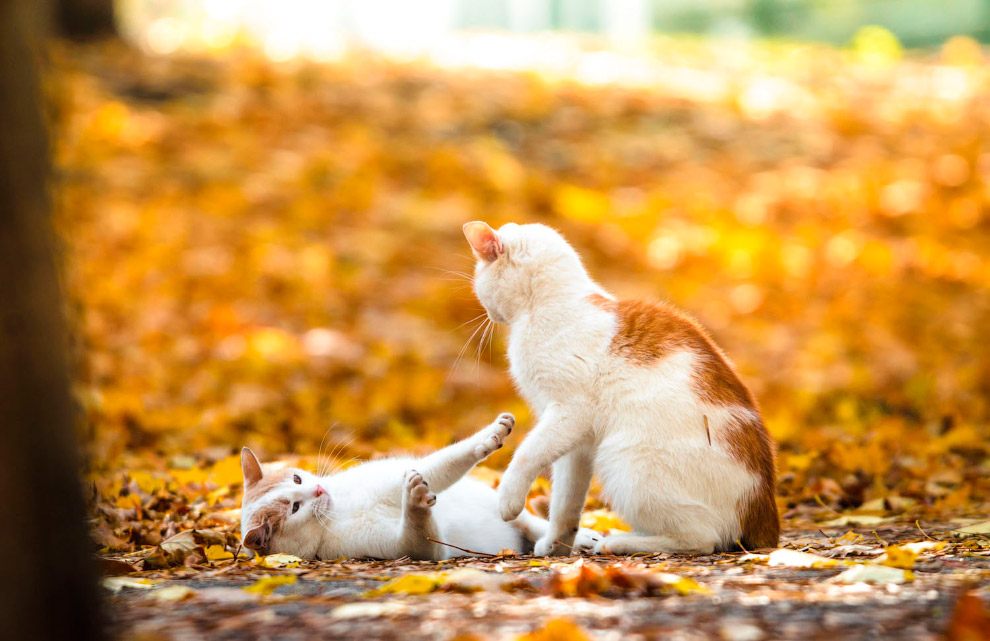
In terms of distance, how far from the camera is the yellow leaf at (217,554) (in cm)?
303

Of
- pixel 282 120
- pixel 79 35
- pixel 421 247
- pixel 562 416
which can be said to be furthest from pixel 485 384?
pixel 79 35

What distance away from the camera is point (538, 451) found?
9.32 feet

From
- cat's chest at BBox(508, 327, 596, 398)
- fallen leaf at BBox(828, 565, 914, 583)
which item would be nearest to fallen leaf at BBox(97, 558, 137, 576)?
cat's chest at BBox(508, 327, 596, 398)

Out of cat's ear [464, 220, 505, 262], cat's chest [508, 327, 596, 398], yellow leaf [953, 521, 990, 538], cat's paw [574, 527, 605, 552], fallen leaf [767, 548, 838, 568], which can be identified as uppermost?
cat's ear [464, 220, 505, 262]

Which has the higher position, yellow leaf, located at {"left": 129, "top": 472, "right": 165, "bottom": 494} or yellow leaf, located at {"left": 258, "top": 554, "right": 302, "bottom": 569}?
yellow leaf, located at {"left": 129, "top": 472, "right": 165, "bottom": 494}

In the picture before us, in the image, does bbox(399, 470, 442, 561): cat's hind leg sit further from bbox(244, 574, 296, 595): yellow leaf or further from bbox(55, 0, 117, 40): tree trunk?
bbox(55, 0, 117, 40): tree trunk

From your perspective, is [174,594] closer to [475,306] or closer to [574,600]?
[574,600]

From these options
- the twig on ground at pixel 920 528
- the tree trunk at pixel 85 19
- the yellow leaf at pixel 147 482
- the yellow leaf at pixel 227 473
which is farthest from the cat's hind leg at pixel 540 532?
the tree trunk at pixel 85 19

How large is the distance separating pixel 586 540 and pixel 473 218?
516cm

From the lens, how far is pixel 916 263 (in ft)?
26.6

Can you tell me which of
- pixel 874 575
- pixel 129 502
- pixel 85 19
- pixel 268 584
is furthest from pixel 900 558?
pixel 85 19

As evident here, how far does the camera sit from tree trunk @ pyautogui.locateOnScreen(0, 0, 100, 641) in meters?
1.58

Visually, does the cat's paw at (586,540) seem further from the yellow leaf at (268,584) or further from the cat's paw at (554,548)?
the yellow leaf at (268,584)

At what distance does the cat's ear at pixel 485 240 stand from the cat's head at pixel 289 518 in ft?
3.24
